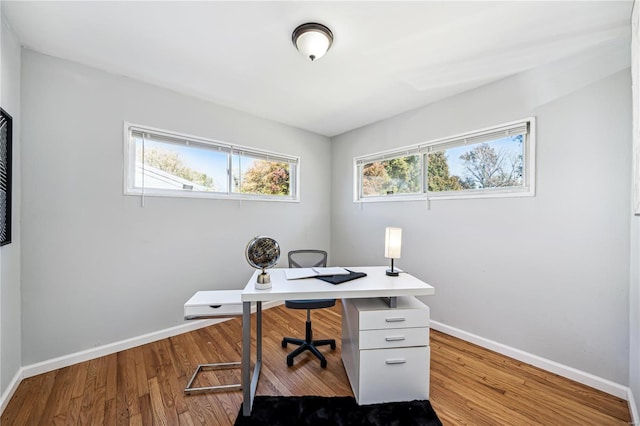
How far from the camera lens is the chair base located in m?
1.97

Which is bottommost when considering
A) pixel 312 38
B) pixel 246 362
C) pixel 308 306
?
pixel 246 362

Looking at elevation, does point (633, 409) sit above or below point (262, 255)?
below

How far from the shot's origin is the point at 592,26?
1.56 meters

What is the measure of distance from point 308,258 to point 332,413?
1337mm

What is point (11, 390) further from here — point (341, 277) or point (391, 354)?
point (391, 354)

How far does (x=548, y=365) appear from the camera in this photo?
1.91 meters

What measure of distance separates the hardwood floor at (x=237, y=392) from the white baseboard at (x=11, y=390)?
0.03 meters

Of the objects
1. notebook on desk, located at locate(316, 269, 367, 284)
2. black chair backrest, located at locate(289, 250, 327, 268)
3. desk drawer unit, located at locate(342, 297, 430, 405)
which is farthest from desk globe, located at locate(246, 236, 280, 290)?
black chair backrest, located at locate(289, 250, 327, 268)

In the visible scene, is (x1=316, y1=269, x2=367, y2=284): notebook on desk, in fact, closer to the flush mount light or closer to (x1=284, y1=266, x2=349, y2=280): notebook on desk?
(x1=284, y1=266, x2=349, y2=280): notebook on desk

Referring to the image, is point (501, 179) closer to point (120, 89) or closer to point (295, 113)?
point (295, 113)

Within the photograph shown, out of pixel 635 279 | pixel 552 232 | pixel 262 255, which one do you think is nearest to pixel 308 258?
Answer: pixel 262 255

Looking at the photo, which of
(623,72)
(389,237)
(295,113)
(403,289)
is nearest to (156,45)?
(295,113)

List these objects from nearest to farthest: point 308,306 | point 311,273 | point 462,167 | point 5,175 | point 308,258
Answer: point 5,175 → point 311,273 → point 308,306 → point 462,167 → point 308,258

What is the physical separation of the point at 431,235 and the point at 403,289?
4.16ft
